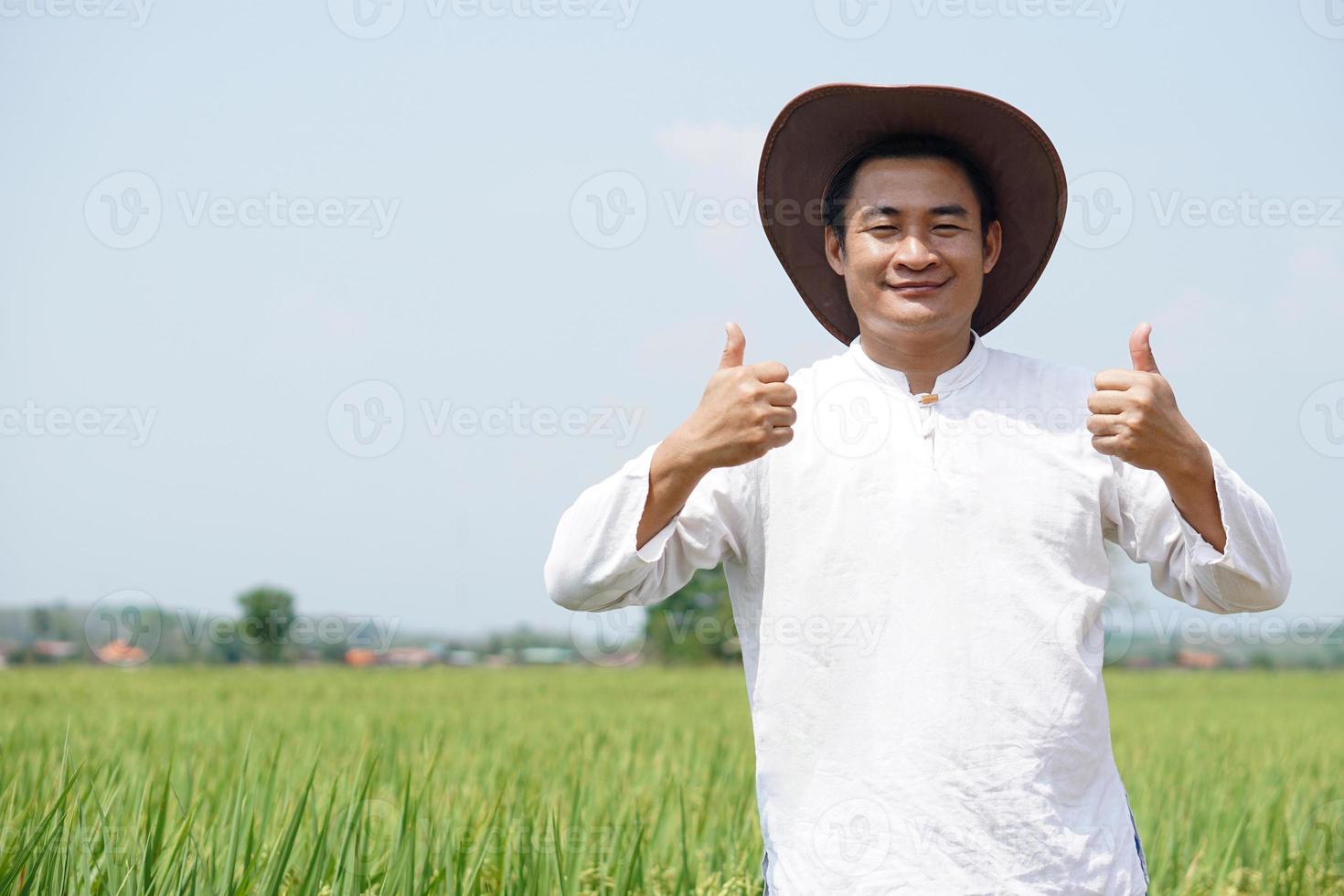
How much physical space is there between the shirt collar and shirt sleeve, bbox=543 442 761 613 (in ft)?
1.02

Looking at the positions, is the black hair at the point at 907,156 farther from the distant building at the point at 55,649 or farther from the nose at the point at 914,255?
the distant building at the point at 55,649

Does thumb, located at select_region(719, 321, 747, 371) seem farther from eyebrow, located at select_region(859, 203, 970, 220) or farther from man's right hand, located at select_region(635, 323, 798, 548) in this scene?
eyebrow, located at select_region(859, 203, 970, 220)

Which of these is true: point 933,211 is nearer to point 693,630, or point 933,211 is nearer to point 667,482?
point 667,482

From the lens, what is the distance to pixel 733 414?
177cm

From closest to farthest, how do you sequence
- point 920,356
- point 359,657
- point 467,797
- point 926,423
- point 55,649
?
1. point 926,423
2. point 920,356
3. point 467,797
4. point 359,657
5. point 55,649

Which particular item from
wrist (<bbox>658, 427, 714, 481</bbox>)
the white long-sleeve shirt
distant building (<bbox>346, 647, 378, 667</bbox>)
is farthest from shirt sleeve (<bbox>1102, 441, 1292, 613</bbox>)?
distant building (<bbox>346, 647, 378, 667</bbox>)

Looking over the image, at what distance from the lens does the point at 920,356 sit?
84.0 inches

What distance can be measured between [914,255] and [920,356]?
21cm

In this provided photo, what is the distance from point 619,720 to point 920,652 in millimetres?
7328

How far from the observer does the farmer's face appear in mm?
2041

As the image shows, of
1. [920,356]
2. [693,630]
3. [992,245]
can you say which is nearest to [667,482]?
[920,356]

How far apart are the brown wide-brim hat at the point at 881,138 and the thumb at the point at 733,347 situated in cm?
61

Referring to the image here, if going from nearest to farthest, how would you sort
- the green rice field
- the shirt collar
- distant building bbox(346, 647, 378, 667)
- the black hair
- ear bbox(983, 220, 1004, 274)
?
the shirt collar → the black hair → ear bbox(983, 220, 1004, 274) → the green rice field → distant building bbox(346, 647, 378, 667)

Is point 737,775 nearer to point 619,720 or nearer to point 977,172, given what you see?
point 977,172
